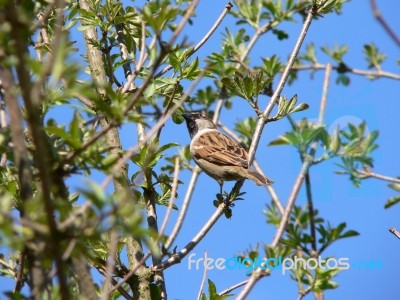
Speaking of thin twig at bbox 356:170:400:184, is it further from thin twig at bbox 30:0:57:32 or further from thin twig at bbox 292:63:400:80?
thin twig at bbox 30:0:57:32

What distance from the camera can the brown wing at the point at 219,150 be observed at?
6.08 m

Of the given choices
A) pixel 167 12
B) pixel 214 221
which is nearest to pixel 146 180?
pixel 214 221

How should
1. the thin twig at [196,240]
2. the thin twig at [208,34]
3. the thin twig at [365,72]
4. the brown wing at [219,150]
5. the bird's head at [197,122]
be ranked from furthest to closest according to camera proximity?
the bird's head at [197,122] → the brown wing at [219,150] → the thin twig at [365,72] → the thin twig at [208,34] → the thin twig at [196,240]

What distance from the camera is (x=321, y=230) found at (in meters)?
3.38

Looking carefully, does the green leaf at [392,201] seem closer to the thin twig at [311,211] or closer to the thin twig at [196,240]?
the thin twig at [311,211]

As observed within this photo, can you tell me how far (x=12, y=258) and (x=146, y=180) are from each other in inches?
31.4

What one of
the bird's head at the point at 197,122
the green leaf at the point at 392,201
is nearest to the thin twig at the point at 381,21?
the green leaf at the point at 392,201

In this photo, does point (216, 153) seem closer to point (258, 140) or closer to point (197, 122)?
point (197, 122)

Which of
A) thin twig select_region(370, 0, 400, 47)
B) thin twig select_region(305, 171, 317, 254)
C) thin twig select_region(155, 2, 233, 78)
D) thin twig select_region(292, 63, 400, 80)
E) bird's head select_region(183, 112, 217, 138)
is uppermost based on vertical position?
bird's head select_region(183, 112, 217, 138)

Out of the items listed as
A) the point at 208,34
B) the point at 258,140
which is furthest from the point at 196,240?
the point at 208,34

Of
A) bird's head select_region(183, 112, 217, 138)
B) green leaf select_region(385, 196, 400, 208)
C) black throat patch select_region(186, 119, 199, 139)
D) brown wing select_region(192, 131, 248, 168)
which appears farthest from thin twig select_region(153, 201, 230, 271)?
black throat patch select_region(186, 119, 199, 139)

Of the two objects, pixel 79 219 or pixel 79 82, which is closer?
pixel 79 219

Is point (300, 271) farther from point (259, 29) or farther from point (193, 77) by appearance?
point (259, 29)

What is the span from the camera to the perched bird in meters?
5.89
